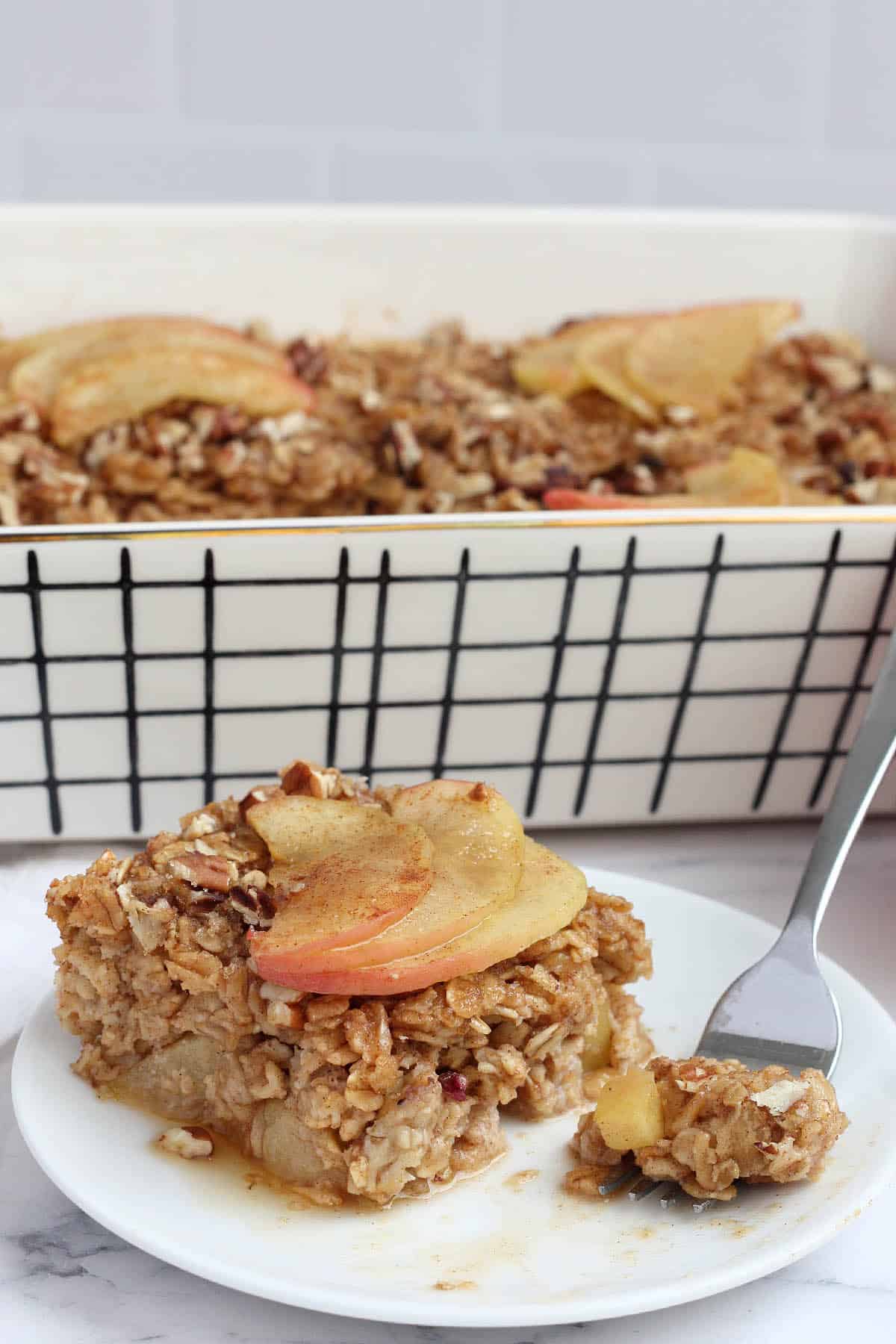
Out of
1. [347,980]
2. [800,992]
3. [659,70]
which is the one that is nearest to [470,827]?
[347,980]

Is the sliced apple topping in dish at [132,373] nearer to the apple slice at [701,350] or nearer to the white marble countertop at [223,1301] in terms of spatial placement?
the apple slice at [701,350]

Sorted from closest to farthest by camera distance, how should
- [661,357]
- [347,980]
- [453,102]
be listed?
[347,980]
[661,357]
[453,102]

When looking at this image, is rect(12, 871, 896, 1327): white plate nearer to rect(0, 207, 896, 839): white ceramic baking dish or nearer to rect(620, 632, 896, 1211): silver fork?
rect(620, 632, 896, 1211): silver fork

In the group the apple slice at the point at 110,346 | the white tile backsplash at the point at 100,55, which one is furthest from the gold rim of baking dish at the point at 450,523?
the white tile backsplash at the point at 100,55

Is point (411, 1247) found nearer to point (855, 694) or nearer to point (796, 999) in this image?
point (796, 999)

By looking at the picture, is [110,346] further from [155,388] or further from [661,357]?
[661,357]

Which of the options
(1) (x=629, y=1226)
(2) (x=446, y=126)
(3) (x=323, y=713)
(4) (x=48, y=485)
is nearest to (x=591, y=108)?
(2) (x=446, y=126)
